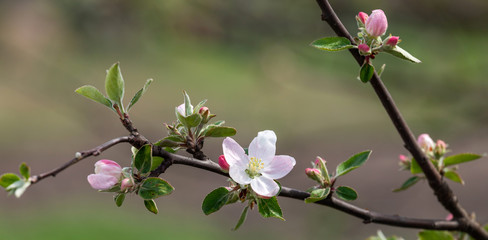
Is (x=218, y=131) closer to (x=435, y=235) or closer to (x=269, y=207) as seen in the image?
(x=269, y=207)

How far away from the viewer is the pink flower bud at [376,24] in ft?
2.32

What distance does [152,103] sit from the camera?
766 cm

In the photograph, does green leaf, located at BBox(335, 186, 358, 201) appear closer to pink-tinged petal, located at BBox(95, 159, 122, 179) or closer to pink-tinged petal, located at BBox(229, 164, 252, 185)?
pink-tinged petal, located at BBox(229, 164, 252, 185)

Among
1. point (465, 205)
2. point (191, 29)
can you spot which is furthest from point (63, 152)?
point (465, 205)

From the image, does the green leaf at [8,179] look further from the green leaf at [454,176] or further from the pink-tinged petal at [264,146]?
the green leaf at [454,176]

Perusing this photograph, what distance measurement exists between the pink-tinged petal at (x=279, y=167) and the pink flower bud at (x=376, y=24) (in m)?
0.21

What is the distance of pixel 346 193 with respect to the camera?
2.55 ft

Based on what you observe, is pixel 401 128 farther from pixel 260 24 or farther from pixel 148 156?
pixel 260 24

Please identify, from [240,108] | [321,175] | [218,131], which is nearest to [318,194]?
[321,175]

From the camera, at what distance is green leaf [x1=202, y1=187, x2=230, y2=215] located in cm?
70

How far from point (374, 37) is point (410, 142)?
0.69 ft

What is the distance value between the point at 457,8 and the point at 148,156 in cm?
260

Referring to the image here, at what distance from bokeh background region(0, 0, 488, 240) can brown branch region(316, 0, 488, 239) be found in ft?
3.33

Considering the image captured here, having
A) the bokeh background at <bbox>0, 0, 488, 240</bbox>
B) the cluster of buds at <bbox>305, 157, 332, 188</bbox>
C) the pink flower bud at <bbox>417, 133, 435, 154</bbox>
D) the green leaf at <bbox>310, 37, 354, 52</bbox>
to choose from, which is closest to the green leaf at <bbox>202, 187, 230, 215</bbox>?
the cluster of buds at <bbox>305, 157, 332, 188</bbox>
